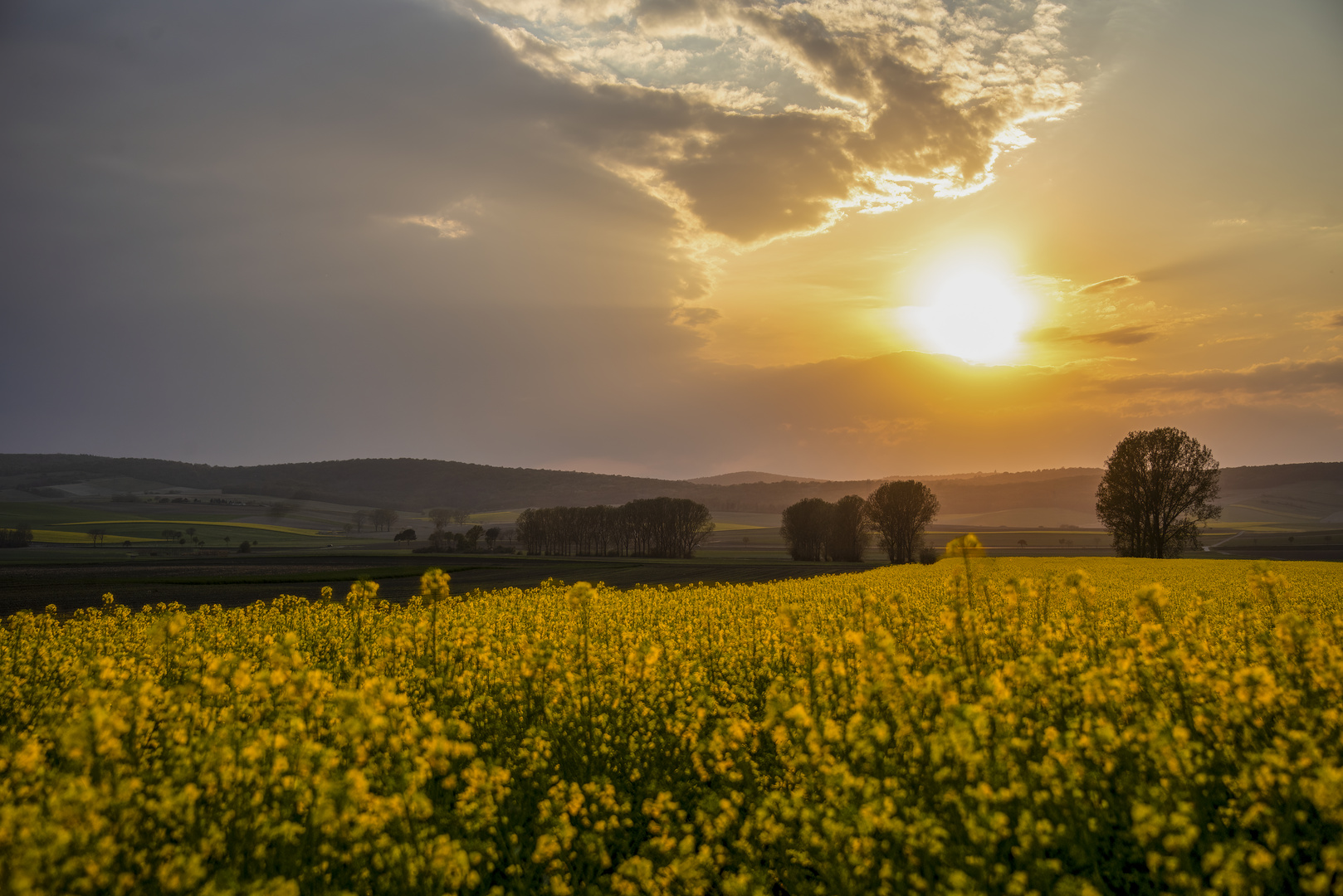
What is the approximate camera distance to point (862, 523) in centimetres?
8912

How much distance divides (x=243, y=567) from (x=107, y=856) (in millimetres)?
70942

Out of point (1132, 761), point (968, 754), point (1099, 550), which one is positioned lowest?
point (1099, 550)

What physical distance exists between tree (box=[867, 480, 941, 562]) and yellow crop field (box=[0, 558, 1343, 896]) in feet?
238

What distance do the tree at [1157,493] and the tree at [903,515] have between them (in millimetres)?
23610

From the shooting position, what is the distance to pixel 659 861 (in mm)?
4660

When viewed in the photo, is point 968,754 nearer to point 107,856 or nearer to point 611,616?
point 107,856

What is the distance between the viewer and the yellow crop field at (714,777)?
360cm

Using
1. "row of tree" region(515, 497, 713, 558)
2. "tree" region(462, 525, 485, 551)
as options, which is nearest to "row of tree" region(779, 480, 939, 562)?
"row of tree" region(515, 497, 713, 558)

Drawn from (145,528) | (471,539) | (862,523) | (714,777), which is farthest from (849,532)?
(145,528)

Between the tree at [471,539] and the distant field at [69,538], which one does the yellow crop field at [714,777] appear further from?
the distant field at [69,538]

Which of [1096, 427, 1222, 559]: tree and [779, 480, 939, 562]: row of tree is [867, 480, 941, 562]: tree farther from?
[1096, 427, 1222, 559]: tree

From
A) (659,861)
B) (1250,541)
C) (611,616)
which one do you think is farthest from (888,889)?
(1250,541)

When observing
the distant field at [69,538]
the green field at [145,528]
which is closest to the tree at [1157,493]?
the green field at [145,528]

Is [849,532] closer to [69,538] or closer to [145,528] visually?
[69,538]
